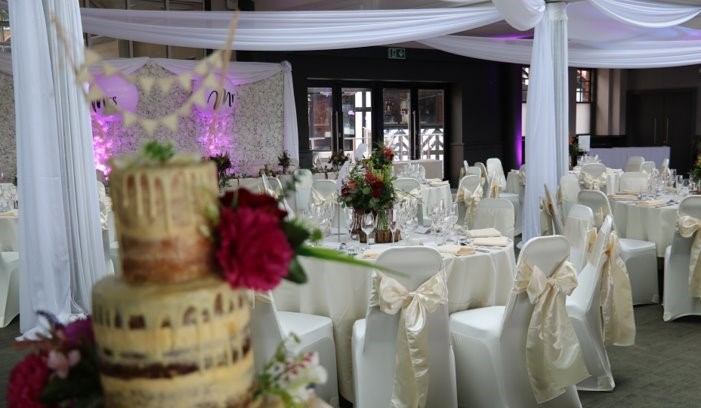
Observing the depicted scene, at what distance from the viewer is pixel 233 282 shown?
3.53ft

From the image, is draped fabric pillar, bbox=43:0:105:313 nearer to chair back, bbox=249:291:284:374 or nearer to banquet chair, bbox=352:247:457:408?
chair back, bbox=249:291:284:374

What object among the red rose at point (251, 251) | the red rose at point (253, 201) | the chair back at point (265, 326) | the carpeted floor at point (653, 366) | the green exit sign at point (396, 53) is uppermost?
the green exit sign at point (396, 53)

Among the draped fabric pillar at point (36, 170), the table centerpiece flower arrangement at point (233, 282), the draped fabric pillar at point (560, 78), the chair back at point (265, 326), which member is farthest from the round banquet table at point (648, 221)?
the table centerpiece flower arrangement at point (233, 282)

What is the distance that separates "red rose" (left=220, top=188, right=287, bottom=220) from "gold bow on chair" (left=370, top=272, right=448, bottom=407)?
7.20 feet

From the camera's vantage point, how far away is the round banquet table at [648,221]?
6.01 meters

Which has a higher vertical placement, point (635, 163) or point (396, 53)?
point (396, 53)

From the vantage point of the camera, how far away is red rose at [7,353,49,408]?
1177 mm

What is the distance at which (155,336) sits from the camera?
3.48ft

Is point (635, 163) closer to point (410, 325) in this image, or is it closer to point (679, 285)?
point (679, 285)

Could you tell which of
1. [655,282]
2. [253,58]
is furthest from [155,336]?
[253,58]

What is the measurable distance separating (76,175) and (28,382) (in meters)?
3.86

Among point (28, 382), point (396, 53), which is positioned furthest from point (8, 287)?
point (396, 53)

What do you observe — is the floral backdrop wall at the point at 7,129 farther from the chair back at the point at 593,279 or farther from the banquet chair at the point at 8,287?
the chair back at the point at 593,279

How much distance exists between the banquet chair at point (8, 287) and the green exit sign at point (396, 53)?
32.7 feet
